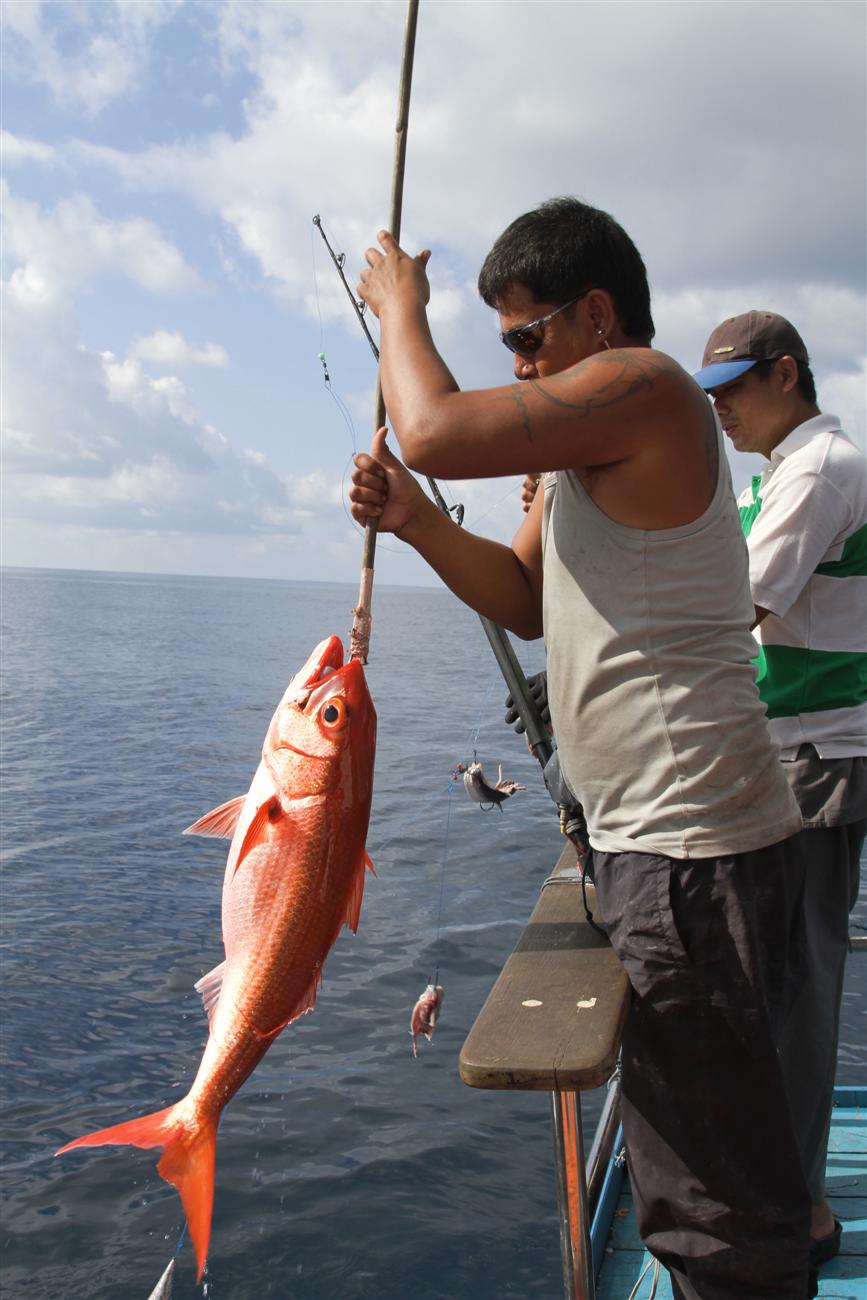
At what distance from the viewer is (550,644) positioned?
103 inches

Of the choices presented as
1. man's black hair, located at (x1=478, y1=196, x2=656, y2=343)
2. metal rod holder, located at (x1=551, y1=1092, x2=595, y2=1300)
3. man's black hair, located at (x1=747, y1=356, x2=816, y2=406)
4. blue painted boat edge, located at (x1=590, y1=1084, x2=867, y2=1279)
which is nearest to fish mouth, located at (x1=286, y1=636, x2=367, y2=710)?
man's black hair, located at (x1=478, y1=196, x2=656, y2=343)

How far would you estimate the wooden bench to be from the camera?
7.60ft

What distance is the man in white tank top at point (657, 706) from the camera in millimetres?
2270

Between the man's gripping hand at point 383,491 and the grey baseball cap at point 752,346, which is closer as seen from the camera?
the man's gripping hand at point 383,491

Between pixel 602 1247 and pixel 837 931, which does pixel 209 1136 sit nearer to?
pixel 837 931

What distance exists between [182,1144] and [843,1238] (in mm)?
3068

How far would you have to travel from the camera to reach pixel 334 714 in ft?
8.29

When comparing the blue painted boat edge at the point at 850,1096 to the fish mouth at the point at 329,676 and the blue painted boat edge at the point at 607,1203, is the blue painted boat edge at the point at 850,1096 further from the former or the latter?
the fish mouth at the point at 329,676

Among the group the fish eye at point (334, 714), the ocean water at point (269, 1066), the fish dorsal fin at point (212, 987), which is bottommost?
the ocean water at point (269, 1066)

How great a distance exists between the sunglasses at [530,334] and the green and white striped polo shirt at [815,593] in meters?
1.17

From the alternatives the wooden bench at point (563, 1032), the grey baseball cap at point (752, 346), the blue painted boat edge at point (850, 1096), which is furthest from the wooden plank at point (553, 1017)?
the blue painted boat edge at point (850, 1096)

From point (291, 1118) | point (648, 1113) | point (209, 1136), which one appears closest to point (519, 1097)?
point (291, 1118)

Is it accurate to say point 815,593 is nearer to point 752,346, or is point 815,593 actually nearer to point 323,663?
point 752,346

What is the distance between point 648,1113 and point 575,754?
897 mm
